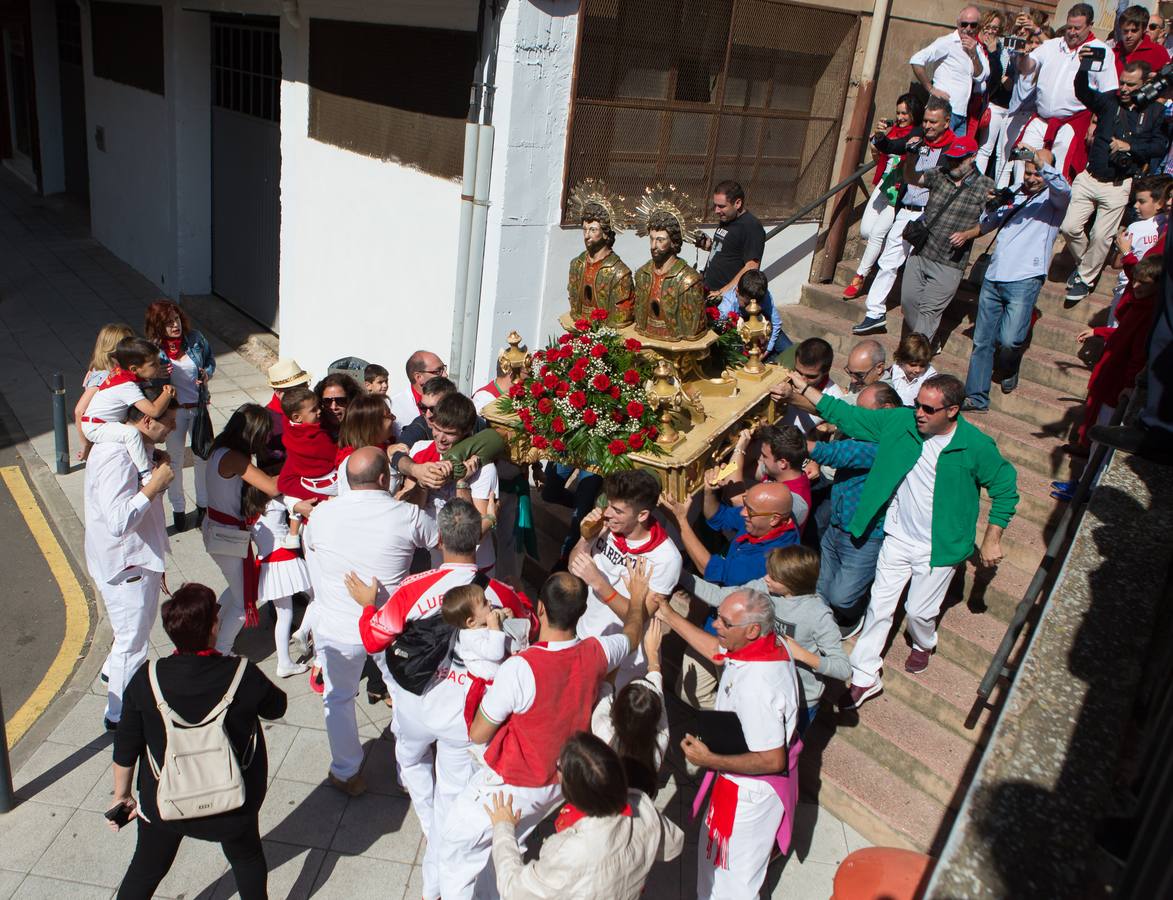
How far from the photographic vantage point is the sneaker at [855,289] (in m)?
9.77

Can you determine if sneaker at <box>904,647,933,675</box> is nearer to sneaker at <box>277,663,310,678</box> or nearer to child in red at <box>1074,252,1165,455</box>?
child in red at <box>1074,252,1165,455</box>

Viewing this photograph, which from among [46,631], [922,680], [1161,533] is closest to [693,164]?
[922,680]

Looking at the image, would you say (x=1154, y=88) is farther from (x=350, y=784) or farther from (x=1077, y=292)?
(x=350, y=784)

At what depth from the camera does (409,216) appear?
9492mm

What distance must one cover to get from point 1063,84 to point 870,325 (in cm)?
276

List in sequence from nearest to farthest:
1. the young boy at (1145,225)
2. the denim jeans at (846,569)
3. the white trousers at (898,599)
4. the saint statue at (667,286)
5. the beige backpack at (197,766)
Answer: the beige backpack at (197,766) < the white trousers at (898,599) < the saint statue at (667,286) < the denim jeans at (846,569) < the young boy at (1145,225)

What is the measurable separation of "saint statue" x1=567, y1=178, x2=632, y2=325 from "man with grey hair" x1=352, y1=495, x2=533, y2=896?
6.44ft

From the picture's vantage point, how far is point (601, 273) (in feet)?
20.1

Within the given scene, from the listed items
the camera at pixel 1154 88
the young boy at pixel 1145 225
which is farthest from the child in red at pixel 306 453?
the camera at pixel 1154 88

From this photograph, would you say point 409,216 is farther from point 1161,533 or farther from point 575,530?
point 1161,533

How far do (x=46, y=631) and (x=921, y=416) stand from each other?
19.9 feet

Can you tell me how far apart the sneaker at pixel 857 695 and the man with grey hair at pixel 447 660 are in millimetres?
2291

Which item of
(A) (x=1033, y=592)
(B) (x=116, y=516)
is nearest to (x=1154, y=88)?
(A) (x=1033, y=592)

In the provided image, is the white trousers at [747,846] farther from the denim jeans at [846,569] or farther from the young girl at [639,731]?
the denim jeans at [846,569]
